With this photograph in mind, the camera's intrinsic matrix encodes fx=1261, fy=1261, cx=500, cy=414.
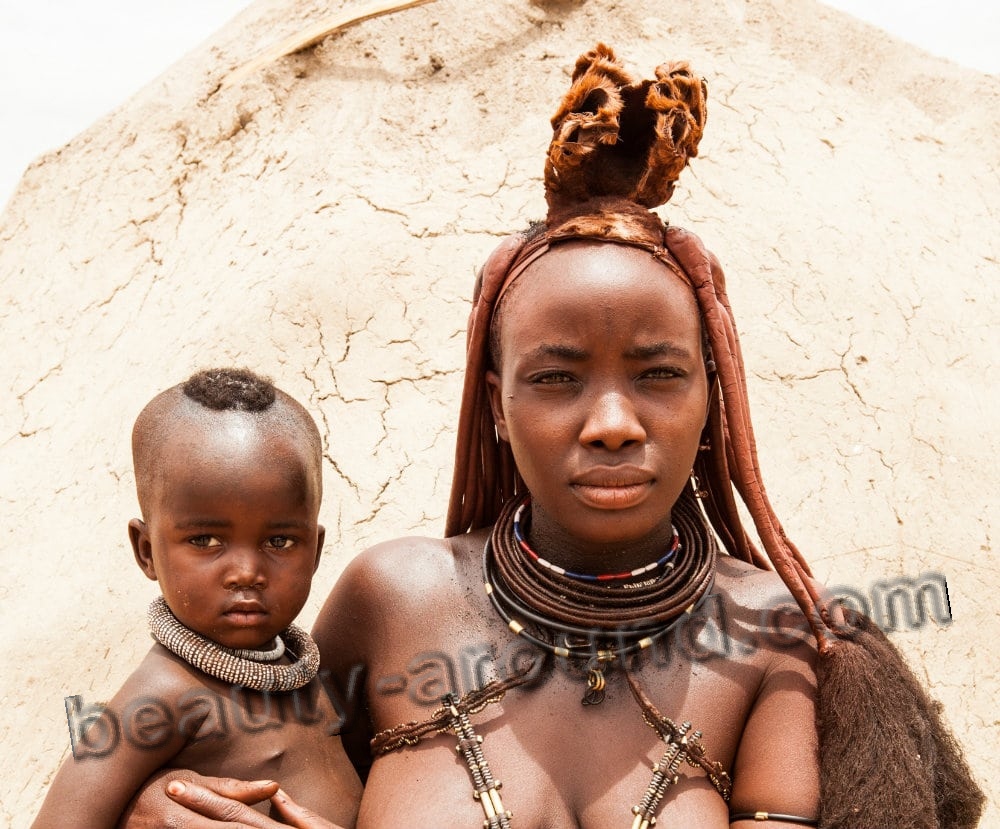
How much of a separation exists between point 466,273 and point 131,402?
1275 millimetres

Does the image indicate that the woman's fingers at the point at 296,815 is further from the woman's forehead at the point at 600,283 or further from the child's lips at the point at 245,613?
the woman's forehead at the point at 600,283

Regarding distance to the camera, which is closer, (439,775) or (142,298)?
(439,775)

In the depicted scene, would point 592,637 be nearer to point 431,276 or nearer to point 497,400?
point 497,400

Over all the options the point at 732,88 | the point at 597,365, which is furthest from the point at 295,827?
the point at 732,88

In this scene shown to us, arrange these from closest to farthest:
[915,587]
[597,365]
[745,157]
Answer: [597,365] → [915,587] → [745,157]

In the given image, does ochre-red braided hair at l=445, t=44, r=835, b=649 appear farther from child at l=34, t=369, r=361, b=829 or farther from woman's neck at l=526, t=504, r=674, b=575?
child at l=34, t=369, r=361, b=829

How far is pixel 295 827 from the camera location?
7.23 feet

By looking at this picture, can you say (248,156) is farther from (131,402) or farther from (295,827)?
(295,827)

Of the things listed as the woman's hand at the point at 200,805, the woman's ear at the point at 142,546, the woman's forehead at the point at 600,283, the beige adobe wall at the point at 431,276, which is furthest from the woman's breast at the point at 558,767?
the beige adobe wall at the point at 431,276

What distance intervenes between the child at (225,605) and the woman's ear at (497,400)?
0.38m

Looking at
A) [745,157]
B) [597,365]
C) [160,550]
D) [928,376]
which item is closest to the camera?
[597,365]

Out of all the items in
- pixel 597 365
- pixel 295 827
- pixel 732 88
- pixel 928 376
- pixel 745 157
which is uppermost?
pixel 732 88

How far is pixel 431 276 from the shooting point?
4.52 metres

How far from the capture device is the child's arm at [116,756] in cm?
216
